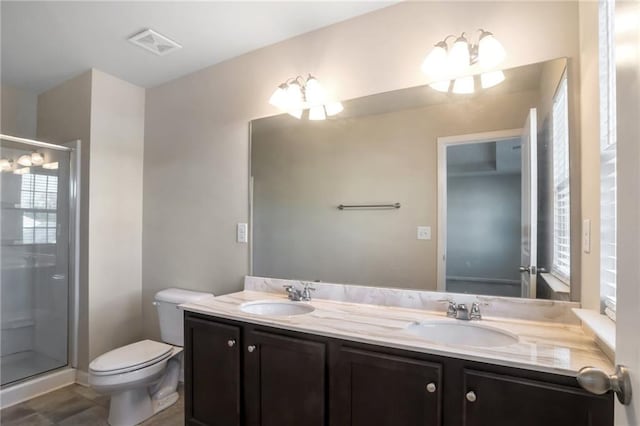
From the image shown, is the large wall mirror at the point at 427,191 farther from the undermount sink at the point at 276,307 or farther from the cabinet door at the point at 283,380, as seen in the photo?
the cabinet door at the point at 283,380

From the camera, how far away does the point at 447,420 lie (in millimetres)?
1094

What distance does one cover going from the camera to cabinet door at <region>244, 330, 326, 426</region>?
1350mm

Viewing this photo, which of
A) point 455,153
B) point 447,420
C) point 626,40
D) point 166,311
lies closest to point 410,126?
point 455,153

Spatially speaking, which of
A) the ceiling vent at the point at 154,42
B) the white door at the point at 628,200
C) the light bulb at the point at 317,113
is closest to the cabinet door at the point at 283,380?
the white door at the point at 628,200

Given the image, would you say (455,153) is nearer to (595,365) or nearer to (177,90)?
(595,365)

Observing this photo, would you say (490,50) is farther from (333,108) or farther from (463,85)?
(333,108)

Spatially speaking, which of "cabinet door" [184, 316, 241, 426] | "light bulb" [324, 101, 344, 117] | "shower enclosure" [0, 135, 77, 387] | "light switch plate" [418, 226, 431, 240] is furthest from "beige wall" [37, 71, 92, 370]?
"light switch plate" [418, 226, 431, 240]

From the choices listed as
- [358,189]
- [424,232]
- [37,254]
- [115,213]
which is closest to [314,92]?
[358,189]

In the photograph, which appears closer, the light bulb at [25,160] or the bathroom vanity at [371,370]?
the bathroom vanity at [371,370]

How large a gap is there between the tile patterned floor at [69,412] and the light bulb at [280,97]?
6.91 feet

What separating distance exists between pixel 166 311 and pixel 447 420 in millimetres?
2010

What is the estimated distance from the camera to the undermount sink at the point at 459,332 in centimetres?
135

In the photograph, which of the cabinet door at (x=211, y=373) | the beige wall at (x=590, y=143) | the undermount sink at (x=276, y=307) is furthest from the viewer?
the undermount sink at (x=276, y=307)

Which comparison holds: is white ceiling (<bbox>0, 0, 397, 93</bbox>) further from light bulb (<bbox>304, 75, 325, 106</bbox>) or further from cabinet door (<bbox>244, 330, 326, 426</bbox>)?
cabinet door (<bbox>244, 330, 326, 426</bbox>)
